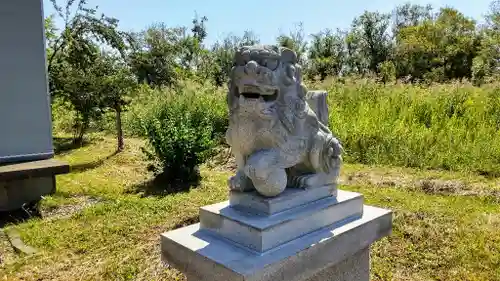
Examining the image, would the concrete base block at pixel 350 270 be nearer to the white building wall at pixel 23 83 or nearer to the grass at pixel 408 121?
the grass at pixel 408 121

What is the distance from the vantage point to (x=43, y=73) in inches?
165

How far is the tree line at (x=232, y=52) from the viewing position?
6668 mm

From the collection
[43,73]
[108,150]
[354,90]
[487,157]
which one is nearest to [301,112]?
[43,73]

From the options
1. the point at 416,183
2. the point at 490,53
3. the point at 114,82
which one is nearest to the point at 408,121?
the point at 416,183

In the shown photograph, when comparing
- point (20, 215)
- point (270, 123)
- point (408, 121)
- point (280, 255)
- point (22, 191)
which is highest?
point (270, 123)

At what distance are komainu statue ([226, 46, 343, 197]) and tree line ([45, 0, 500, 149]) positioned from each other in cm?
529

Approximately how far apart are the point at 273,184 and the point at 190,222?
1876mm

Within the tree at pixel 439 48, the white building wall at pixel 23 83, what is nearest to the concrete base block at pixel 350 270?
the white building wall at pixel 23 83

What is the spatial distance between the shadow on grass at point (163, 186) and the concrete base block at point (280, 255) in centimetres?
265

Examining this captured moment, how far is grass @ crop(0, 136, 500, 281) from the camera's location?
2.67 metres

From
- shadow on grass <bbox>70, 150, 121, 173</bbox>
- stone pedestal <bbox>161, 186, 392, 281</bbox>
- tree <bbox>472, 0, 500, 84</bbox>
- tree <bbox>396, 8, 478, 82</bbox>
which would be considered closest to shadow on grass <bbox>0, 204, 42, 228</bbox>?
shadow on grass <bbox>70, 150, 121, 173</bbox>

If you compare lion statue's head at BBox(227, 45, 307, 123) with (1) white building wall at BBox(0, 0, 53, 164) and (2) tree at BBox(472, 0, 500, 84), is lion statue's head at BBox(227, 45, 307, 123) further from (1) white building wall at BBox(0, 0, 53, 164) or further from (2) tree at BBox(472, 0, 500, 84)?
(2) tree at BBox(472, 0, 500, 84)

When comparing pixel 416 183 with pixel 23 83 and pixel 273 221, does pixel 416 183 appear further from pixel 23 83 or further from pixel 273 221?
pixel 23 83

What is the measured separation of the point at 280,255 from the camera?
156 centimetres
